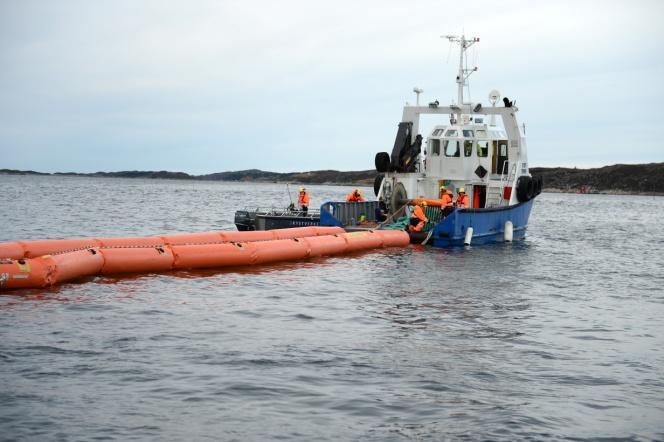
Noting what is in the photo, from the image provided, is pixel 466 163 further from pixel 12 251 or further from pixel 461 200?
pixel 12 251

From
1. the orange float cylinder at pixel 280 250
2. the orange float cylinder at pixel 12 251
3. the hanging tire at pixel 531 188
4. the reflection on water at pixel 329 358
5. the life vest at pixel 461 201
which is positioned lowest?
the reflection on water at pixel 329 358

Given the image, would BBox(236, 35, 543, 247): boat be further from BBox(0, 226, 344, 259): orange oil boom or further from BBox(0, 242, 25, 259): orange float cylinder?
BBox(0, 242, 25, 259): orange float cylinder

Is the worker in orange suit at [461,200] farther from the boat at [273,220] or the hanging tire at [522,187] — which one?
the boat at [273,220]

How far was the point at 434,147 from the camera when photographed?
3008 cm

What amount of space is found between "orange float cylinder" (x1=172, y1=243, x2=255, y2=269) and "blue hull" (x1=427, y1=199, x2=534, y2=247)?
794 centimetres

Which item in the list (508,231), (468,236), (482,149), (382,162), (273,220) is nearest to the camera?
(468,236)

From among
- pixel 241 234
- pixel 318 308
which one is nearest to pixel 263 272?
pixel 241 234

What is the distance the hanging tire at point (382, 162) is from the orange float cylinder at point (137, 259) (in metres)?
12.2

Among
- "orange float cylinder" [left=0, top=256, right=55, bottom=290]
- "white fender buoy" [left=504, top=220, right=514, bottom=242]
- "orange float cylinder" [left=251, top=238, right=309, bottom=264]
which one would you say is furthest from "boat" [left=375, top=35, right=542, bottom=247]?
"orange float cylinder" [left=0, top=256, right=55, bottom=290]

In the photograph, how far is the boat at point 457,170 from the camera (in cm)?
2883

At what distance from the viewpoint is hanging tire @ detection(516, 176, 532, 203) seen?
2911cm

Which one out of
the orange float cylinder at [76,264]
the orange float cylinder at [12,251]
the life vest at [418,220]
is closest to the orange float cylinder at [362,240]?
the life vest at [418,220]

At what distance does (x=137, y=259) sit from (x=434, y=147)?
15044 millimetres

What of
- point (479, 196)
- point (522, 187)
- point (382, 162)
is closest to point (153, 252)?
point (382, 162)
